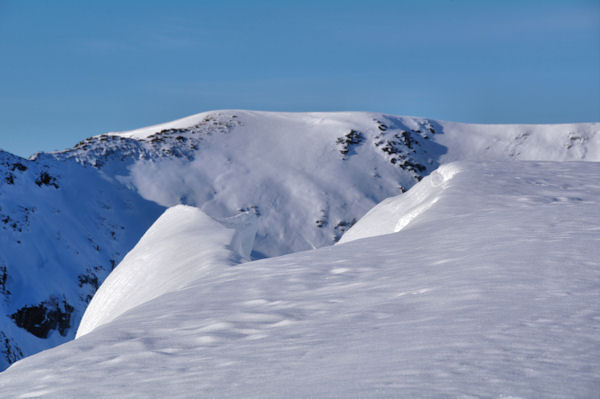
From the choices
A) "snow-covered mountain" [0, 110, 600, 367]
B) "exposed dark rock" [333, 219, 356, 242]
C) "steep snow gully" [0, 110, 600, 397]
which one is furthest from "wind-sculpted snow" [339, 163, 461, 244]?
"exposed dark rock" [333, 219, 356, 242]

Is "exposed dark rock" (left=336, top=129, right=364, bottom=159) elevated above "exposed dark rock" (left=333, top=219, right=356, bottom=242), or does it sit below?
above

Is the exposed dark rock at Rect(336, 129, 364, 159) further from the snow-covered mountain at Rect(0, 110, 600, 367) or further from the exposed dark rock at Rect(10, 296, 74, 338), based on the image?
the exposed dark rock at Rect(10, 296, 74, 338)

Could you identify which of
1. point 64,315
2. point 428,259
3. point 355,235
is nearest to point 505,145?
point 64,315

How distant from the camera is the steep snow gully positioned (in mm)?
5352

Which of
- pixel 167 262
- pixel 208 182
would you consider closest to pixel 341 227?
pixel 208 182

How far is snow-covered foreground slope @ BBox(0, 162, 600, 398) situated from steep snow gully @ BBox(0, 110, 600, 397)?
0.15 ft

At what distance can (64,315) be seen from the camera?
2897 cm

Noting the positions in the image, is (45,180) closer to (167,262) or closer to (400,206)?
(400,206)

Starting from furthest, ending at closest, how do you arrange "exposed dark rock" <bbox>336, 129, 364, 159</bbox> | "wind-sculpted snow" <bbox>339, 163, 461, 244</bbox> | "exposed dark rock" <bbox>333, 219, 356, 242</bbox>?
"exposed dark rock" <bbox>336, 129, 364, 159</bbox> → "exposed dark rock" <bbox>333, 219, 356, 242</bbox> → "wind-sculpted snow" <bbox>339, 163, 461, 244</bbox>

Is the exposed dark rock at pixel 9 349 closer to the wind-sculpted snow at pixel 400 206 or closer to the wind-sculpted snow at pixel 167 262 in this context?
the wind-sculpted snow at pixel 167 262

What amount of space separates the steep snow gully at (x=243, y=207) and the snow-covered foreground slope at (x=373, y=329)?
0.05 meters

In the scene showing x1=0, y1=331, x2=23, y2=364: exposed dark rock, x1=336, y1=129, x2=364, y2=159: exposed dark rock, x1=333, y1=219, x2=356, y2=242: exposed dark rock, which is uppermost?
x1=336, y1=129, x2=364, y2=159: exposed dark rock

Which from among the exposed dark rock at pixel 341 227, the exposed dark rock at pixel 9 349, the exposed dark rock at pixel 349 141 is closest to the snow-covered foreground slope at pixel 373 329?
the exposed dark rock at pixel 9 349

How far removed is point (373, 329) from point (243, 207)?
112 ft
